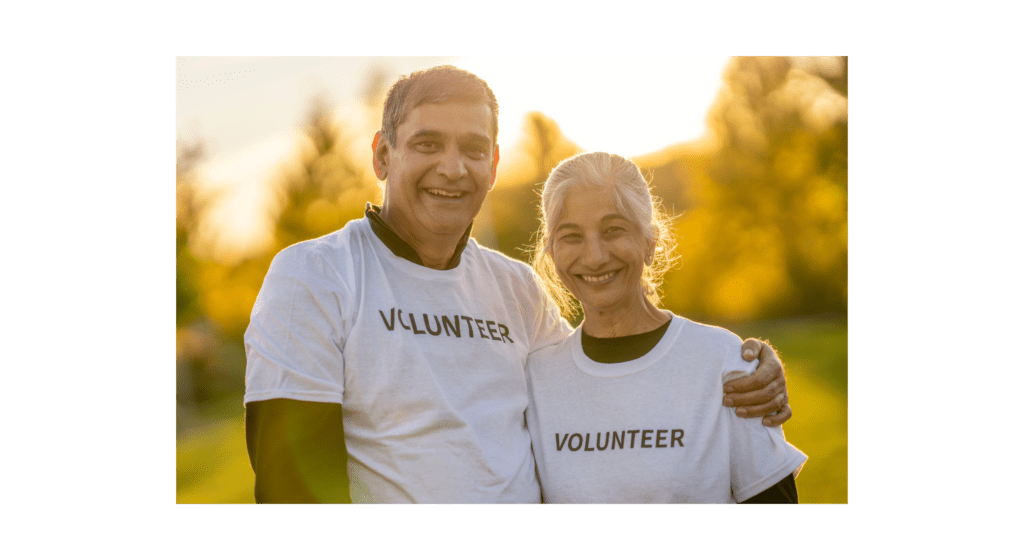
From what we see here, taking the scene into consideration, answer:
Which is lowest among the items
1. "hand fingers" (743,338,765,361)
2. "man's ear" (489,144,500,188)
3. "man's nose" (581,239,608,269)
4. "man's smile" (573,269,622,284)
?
"hand fingers" (743,338,765,361)

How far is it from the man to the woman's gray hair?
1.12 feet

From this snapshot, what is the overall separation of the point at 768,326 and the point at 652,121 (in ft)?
5.53

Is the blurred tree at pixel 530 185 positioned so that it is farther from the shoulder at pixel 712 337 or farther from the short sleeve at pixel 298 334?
the short sleeve at pixel 298 334

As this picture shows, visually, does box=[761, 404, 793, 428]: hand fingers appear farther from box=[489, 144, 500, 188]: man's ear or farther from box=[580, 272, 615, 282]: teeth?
box=[489, 144, 500, 188]: man's ear

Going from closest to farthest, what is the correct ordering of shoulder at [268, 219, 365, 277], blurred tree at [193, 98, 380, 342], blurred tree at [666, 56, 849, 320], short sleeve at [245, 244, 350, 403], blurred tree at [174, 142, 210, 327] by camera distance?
short sleeve at [245, 244, 350, 403] < shoulder at [268, 219, 365, 277] < blurred tree at [174, 142, 210, 327] < blurred tree at [666, 56, 849, 320] < blurred tree at [193, 98, 380, 342]

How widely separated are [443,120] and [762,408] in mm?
1954

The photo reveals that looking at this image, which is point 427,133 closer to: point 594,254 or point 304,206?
point 594,254

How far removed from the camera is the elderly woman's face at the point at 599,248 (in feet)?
10.9

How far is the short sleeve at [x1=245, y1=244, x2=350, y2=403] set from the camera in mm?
2859

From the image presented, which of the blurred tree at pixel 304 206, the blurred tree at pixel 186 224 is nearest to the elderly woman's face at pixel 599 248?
the blurred tree at pixel 304 206

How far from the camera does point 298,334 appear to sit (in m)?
2.92

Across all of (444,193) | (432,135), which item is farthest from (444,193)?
(432,135)

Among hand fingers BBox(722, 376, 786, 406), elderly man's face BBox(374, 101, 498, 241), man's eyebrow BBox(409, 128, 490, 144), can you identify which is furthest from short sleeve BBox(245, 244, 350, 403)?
hand fingers BBox(722, 376, 786, 406)

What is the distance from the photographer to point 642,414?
3.34 meters
